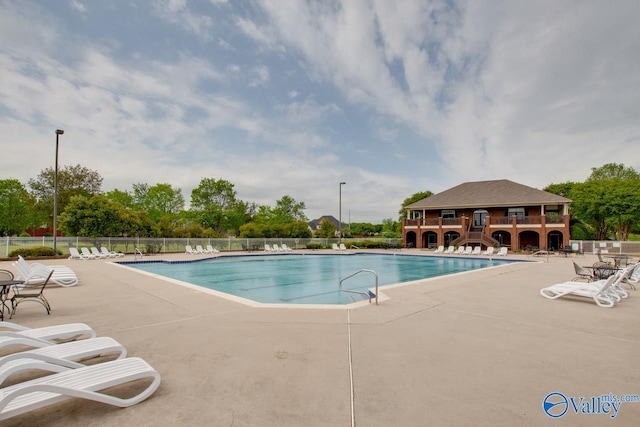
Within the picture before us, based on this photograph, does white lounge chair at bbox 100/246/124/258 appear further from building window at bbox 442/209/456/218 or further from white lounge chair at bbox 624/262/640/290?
building window at bbox 442/209/456/218

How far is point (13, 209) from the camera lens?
3797 centimetres

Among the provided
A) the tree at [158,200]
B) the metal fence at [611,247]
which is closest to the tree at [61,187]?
the tree at [158,200]

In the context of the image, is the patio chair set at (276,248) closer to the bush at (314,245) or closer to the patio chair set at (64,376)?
the bush at (314,245)

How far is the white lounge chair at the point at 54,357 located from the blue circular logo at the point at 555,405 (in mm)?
4212

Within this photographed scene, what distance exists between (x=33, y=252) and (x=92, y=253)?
9.26ft

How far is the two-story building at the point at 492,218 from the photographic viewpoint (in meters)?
27.9

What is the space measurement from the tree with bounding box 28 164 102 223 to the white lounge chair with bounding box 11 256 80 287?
4053 centimetres

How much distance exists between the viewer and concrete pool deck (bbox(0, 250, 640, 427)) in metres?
2.65

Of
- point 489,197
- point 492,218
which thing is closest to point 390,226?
point 489,197

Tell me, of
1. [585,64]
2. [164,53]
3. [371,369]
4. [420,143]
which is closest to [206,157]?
[164,53]

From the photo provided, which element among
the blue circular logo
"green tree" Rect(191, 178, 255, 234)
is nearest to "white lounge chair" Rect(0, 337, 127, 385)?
the blue circular logo

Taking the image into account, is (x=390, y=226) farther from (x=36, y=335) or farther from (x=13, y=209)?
(x=36, y=335)

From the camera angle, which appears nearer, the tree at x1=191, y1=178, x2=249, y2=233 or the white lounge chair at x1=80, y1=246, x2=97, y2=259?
the white lounge chair at x1=80, y1=246, x2=97, y2=259

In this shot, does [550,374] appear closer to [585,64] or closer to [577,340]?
[577,340]
